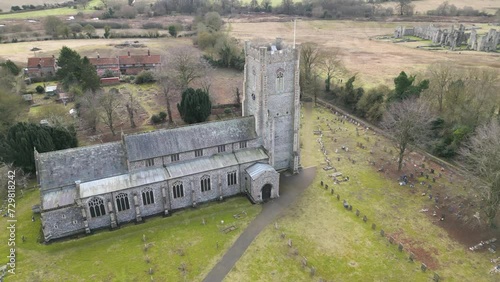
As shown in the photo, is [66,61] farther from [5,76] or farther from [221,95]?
[221,95]

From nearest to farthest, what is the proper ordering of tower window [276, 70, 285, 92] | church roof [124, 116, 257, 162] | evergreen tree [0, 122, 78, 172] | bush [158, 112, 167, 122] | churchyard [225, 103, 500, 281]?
churchyard [225, 103, 500, 281] < church roof [124, 116, 257, 162] < tower window [276, 70, 285, 92] < evergreen tree [0, 122, 78, 172] < bush [158, 112, 167, 122]

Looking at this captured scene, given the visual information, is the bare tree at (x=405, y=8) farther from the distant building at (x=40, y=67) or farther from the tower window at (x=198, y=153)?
the tower window at (x=198, y=153)

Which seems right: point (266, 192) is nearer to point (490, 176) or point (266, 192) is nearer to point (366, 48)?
point (490, 176)

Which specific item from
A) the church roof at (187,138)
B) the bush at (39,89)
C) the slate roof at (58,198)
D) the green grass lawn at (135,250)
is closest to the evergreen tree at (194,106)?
the church roof at (187,138)

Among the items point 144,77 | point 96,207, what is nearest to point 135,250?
point 96,207

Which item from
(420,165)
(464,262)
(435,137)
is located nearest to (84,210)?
(464,262)

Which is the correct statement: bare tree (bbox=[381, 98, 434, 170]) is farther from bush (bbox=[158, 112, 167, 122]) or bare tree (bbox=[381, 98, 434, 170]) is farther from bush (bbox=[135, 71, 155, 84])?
bush (bbox=[135, 71, 155, 84])

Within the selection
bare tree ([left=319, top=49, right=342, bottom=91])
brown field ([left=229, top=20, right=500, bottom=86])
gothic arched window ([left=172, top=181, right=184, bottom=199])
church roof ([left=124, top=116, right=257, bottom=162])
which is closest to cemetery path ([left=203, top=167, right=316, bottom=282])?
church roof ([left=124, top=116, right=257, bottom=162])
